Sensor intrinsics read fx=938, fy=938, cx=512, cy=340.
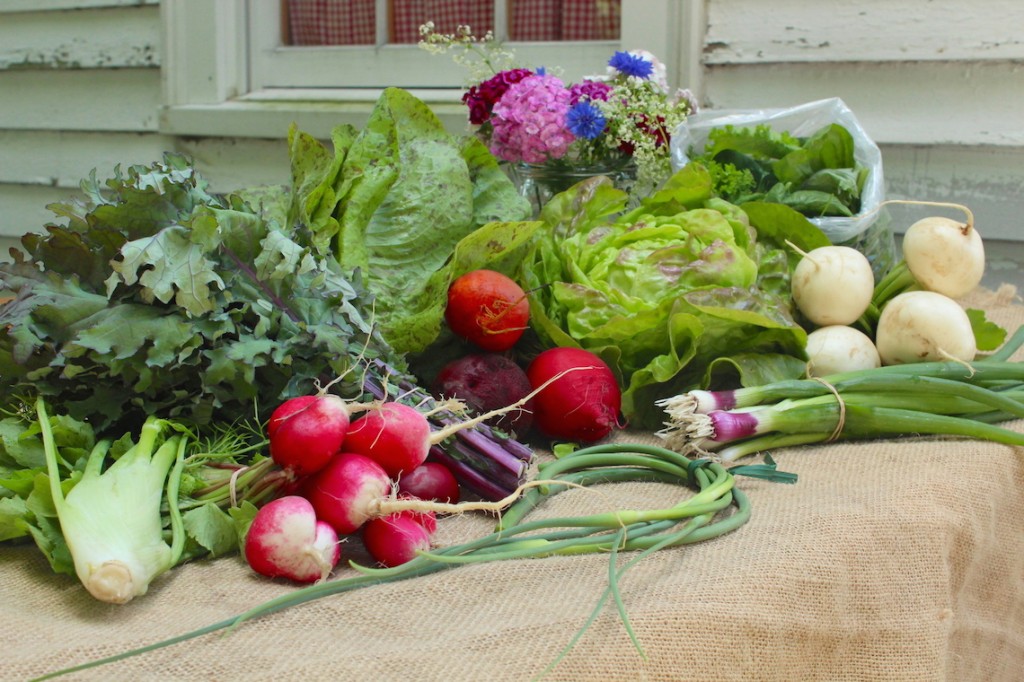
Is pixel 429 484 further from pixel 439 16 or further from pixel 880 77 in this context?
pixel 439 16

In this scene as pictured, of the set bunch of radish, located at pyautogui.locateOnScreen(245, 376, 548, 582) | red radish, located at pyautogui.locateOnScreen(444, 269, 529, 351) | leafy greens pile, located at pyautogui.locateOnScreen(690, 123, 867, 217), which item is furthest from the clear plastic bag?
bunch of radish, located at pyautogui.locateOnScreen(245, 376, 548, 582)

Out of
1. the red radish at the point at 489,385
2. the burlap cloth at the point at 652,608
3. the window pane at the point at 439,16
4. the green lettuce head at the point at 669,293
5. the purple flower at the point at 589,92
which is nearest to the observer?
the burlap cloth at the point at 652,608

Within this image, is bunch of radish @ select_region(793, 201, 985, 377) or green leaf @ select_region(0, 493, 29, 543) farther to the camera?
bunch of radish @ select_region(793, 201, 985, 377)

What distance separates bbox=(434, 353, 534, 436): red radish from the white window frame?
127 cm

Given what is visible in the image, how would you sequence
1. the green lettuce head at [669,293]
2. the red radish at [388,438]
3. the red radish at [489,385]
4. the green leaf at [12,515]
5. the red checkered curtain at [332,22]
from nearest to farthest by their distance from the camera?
the green leaf at [12,515] → the red radish at [388,438] → the red radish at [489,385] → the green lettuce head at [669,293] → the red checkered curtain at [332,22]

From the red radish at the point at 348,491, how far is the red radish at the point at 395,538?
0.07 ft

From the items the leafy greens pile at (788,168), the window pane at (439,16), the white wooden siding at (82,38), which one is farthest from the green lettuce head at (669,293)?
the white wooden siding at (82,38)

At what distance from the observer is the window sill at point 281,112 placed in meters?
2.60

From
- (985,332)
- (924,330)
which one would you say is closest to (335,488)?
(924,330)

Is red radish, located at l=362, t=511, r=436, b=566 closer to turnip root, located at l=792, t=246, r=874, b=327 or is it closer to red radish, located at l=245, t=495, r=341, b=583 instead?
red radish, located at l=245, t=495, r=341, b=583

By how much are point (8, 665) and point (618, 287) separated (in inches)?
40.8

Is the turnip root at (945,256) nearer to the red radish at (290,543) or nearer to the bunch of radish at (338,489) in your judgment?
the bunch of radish at (338,489)

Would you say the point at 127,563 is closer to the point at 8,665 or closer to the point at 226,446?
the point at 8,665

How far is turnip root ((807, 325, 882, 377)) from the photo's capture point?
1.55 meters
